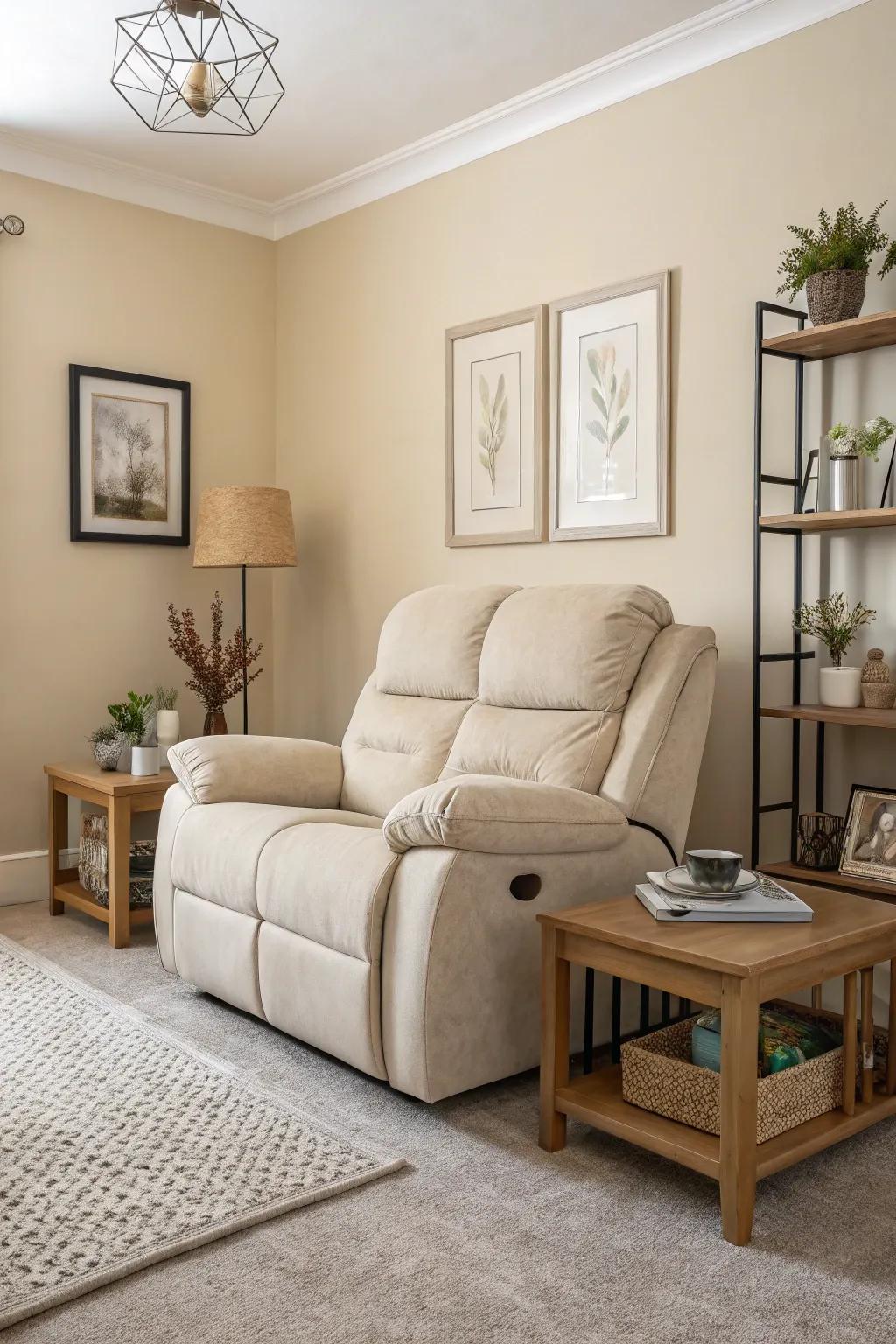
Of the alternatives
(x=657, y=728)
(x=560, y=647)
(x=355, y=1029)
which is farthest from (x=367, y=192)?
(x=355, y=1029)

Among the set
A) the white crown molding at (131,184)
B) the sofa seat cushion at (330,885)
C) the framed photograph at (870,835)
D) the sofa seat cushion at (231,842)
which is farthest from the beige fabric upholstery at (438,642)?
the white crown molding at (131,184)

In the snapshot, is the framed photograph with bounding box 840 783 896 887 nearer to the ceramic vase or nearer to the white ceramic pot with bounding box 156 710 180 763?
the ceramic vase

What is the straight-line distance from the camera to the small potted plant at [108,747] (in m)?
3.71

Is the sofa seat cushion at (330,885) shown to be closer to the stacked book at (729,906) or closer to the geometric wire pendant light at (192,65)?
the stacked book at (729,906)

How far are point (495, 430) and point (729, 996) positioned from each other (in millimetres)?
2341

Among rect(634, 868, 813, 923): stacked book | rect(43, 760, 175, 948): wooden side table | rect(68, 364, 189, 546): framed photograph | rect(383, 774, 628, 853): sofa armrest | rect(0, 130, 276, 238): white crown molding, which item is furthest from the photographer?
rect(68, 364, 189, 546): framed photograph

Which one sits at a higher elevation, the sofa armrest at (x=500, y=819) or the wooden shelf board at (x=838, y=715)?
the wooden shelf board at (x=838, y=715)

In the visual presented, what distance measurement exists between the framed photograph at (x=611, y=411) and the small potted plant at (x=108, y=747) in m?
1.56

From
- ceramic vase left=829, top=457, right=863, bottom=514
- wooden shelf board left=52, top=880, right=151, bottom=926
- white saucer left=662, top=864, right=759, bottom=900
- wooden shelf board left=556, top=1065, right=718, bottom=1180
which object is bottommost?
wooden shelf board left=52, top=880, right=151, bottom=926

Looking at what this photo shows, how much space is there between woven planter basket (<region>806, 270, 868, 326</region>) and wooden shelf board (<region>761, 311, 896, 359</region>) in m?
0.03

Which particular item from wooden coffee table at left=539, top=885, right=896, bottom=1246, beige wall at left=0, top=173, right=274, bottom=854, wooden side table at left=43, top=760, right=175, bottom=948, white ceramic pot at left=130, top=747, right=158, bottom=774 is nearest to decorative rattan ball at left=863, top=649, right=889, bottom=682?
wooden coffee table at left=539, top=885, right=896, bottom=1246

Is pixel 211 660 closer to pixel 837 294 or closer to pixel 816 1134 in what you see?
pixel 837 294

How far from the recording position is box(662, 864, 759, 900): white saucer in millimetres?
2064

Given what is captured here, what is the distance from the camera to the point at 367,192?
4.18 m
